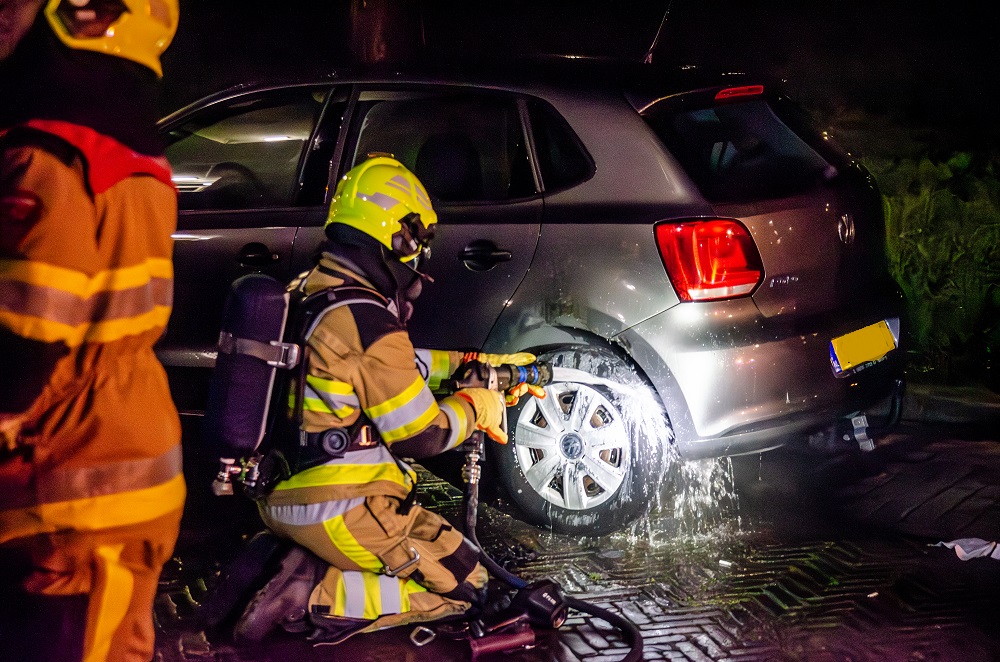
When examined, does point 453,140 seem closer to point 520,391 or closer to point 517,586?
point 520,391

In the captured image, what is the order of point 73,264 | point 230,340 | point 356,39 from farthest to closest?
point 356,39
point 230,340
point 73,264

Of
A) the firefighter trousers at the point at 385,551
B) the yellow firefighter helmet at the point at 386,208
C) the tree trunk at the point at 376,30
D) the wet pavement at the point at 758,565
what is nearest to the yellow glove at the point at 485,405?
the firefighter trousers at the point at 385,551

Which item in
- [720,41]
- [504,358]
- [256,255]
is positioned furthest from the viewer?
[720,41]

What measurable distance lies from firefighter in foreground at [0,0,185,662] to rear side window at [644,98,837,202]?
2.44 metres

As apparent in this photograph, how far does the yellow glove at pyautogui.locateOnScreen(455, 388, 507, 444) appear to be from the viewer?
11.7ft

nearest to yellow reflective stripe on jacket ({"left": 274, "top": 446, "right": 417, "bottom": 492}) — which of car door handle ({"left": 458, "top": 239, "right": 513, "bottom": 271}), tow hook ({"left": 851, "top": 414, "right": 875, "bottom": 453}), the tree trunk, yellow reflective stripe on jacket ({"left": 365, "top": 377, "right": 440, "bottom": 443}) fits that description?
yellow reflective stripe on jacket ({"left": 365, "top": 377, "right": 440, "bottom": 443})

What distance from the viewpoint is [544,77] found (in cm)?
441

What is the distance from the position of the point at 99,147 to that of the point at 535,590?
7.06 ft

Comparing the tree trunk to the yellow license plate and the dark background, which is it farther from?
the yellow license plate

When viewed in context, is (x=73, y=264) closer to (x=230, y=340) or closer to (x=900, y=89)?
(x=230, y=340)

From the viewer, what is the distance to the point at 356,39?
9070 millimetres

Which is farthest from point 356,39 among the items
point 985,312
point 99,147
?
point 99,147

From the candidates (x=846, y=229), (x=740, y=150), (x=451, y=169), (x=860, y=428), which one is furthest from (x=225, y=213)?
(x=860, y=428)

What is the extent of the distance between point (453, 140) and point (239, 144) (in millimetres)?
1365
